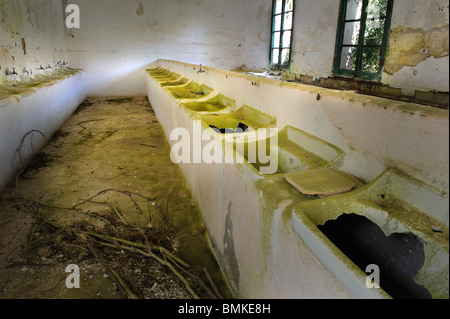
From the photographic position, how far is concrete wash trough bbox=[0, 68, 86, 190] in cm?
302

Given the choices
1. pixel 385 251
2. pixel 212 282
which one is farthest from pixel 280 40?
pixel 385 251

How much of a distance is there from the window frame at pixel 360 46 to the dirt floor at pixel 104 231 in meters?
4.10

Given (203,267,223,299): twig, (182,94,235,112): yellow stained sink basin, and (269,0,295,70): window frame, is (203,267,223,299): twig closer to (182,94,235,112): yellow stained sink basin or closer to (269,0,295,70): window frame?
(182,94,235,112): yellow stained sink basin

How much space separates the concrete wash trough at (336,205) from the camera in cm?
96

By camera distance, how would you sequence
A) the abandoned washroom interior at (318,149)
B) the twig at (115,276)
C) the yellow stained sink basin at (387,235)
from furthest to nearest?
the twig at (115,276) → the abandoned washroom interior at (318,149) → the yellow stained sink basin at (387,235)

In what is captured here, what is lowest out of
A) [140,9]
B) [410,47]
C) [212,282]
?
[212,282]

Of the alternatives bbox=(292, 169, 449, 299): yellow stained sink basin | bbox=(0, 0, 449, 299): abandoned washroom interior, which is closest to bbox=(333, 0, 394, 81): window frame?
bbox=(0, 0, 449, 299): abandoned washroom interior

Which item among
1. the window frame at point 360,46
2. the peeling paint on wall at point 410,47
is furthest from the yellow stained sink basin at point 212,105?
the window frame at point 360,46

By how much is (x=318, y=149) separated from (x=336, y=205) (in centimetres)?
63

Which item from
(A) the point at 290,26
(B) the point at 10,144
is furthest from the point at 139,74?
(B) the point at 10,144

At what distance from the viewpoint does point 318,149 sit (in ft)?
5.71

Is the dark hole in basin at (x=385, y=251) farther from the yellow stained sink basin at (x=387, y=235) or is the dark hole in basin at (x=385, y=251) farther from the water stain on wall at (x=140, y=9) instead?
the water stain on wall at (x=140, y=9)

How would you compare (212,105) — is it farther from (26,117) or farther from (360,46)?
(360,46)
